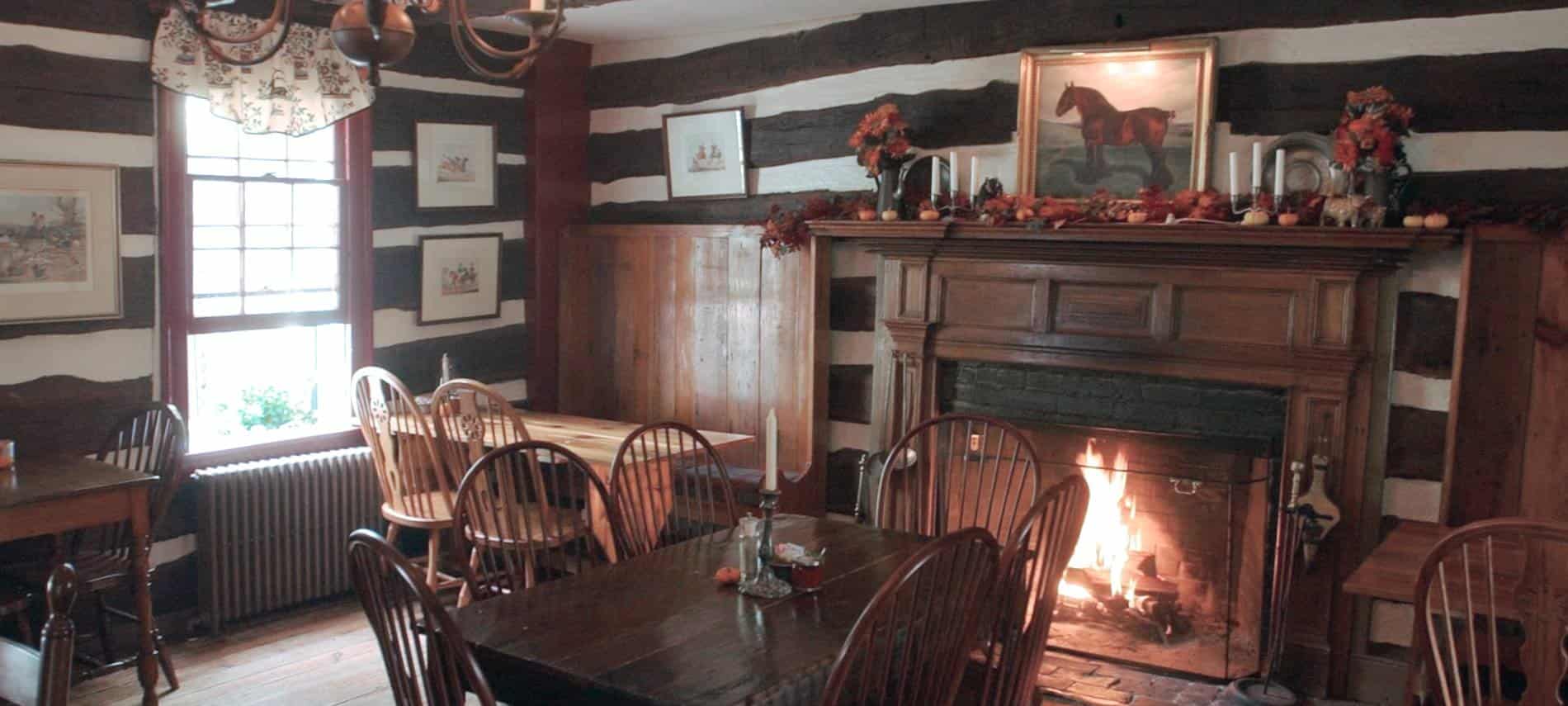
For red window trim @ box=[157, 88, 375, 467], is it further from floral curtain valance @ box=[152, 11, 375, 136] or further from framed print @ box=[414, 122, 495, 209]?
framed print @ box=[414, 122, 495, 209]

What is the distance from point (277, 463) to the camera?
15.6 feet

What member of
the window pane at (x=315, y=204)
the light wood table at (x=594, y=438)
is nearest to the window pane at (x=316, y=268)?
the window pane at (x=315, y=204)

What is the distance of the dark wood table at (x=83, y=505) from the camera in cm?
347

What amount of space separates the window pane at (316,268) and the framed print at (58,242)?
2.50 feet

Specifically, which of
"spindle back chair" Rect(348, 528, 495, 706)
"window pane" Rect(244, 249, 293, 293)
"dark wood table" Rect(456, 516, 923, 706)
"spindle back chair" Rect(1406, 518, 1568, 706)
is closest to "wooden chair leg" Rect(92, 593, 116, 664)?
"window pane" Rect(244, 249, 293, 293)

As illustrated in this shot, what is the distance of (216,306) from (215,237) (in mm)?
259

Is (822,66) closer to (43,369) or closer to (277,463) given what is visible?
(277,463)

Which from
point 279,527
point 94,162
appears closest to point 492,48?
point 94,162

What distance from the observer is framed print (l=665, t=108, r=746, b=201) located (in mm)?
5332

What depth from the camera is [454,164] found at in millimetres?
5430

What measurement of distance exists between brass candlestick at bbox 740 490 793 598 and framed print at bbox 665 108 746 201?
2801 millimetres

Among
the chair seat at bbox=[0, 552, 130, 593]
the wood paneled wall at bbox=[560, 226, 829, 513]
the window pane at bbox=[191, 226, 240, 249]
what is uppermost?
the window pane at bbox=[191, 226, 240, 249]

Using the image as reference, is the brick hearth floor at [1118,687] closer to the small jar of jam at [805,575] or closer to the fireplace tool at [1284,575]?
the fireplace tool at [1284,575]

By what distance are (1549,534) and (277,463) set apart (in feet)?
13.6
